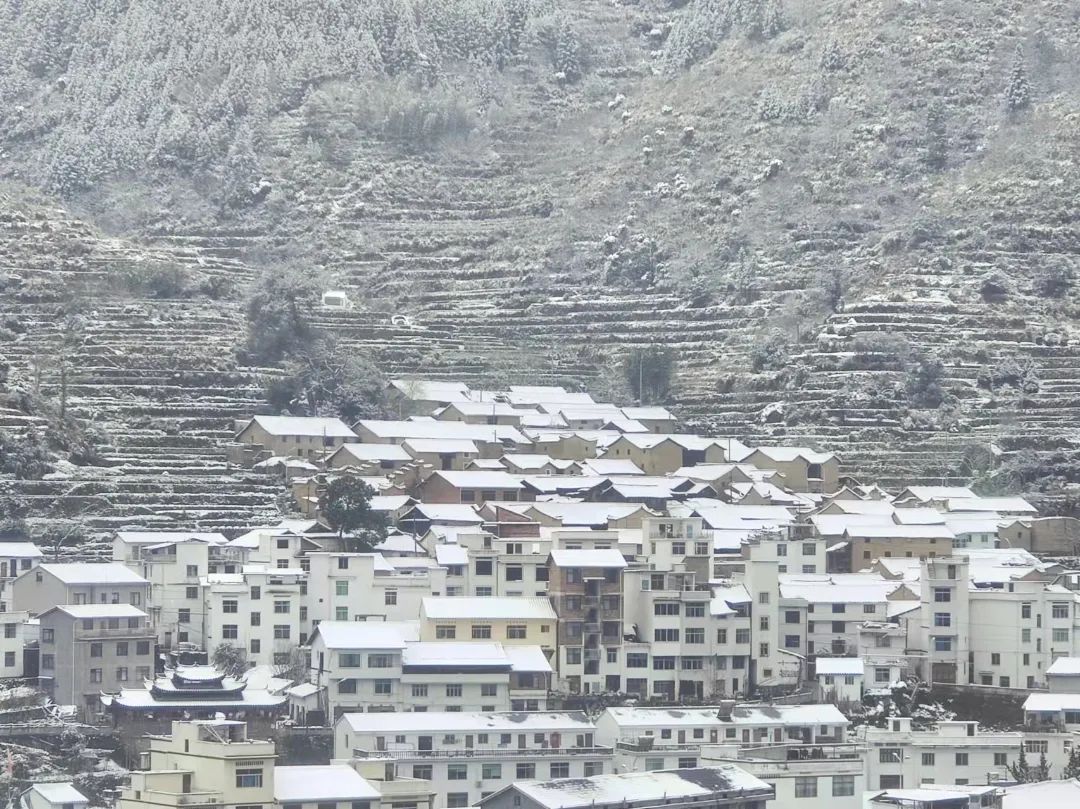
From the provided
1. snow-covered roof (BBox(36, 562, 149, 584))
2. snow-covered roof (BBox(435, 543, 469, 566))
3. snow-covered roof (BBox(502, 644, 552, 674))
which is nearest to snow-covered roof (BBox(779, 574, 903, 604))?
snow-covered roof (BBox(435, 543, 469, 566))

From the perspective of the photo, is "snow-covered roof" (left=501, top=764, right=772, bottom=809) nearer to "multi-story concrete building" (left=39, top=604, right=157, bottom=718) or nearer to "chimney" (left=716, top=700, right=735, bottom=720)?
"chimney" (left=716, top=700, right=735, bottom=720)

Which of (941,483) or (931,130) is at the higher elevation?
(931,130)

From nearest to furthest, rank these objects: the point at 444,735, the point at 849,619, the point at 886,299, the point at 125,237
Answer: the point at 444,735
the point at 849,619
the point at 886,299
the point at 125,237

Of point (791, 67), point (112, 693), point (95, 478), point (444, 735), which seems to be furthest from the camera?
point (791, 67)

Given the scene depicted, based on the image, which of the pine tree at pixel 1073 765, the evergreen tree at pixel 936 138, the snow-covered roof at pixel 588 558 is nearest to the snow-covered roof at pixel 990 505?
the snow-covered roof at pixel 588 558

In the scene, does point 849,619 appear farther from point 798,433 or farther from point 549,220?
point 549,220

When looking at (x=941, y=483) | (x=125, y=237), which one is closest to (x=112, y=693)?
(x=941, y=483)

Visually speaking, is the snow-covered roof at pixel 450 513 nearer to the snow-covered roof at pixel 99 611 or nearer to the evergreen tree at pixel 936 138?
the snow-covered roof at pixel 99 611

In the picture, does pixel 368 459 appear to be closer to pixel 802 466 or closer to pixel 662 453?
pixel 662 453
